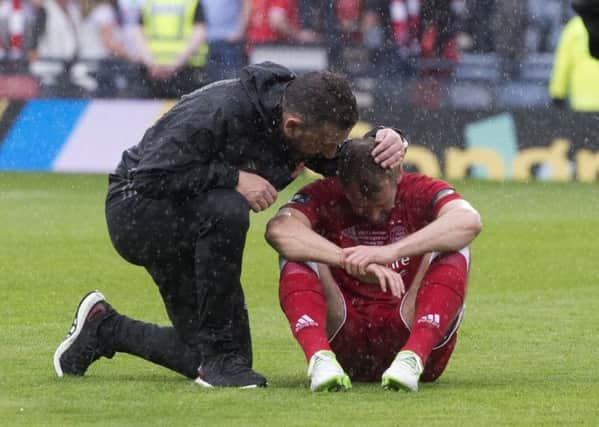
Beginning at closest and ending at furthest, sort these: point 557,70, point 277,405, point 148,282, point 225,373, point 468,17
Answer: point 277,405 → point 225,373 → point 148,282 → point 557,70 → point 468,17

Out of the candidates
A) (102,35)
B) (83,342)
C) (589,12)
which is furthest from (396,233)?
(102,35)

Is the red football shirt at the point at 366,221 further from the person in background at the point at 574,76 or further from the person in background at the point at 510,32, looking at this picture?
the person in background at the point at 510,32

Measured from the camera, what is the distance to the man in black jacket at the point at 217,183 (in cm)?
696

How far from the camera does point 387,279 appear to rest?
23.1 ft

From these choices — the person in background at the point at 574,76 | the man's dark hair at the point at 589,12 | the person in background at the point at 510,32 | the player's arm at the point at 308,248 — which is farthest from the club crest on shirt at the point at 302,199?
the person in background at the point at 510,32

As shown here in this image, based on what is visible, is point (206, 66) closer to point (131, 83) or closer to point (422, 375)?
point (131, 83)

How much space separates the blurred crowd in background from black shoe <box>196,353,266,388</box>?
13.8 m

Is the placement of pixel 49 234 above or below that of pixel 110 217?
below

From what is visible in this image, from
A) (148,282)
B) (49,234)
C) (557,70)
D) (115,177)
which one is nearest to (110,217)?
(115,177)

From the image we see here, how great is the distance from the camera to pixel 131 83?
21.4 meters

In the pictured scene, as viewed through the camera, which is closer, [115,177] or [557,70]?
[115,177]

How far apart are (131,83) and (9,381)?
14147 mm

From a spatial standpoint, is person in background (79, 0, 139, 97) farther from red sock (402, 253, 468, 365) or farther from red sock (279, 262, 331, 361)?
red sock (402, 253, 468, 365)

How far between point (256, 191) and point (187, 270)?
0.56 m
